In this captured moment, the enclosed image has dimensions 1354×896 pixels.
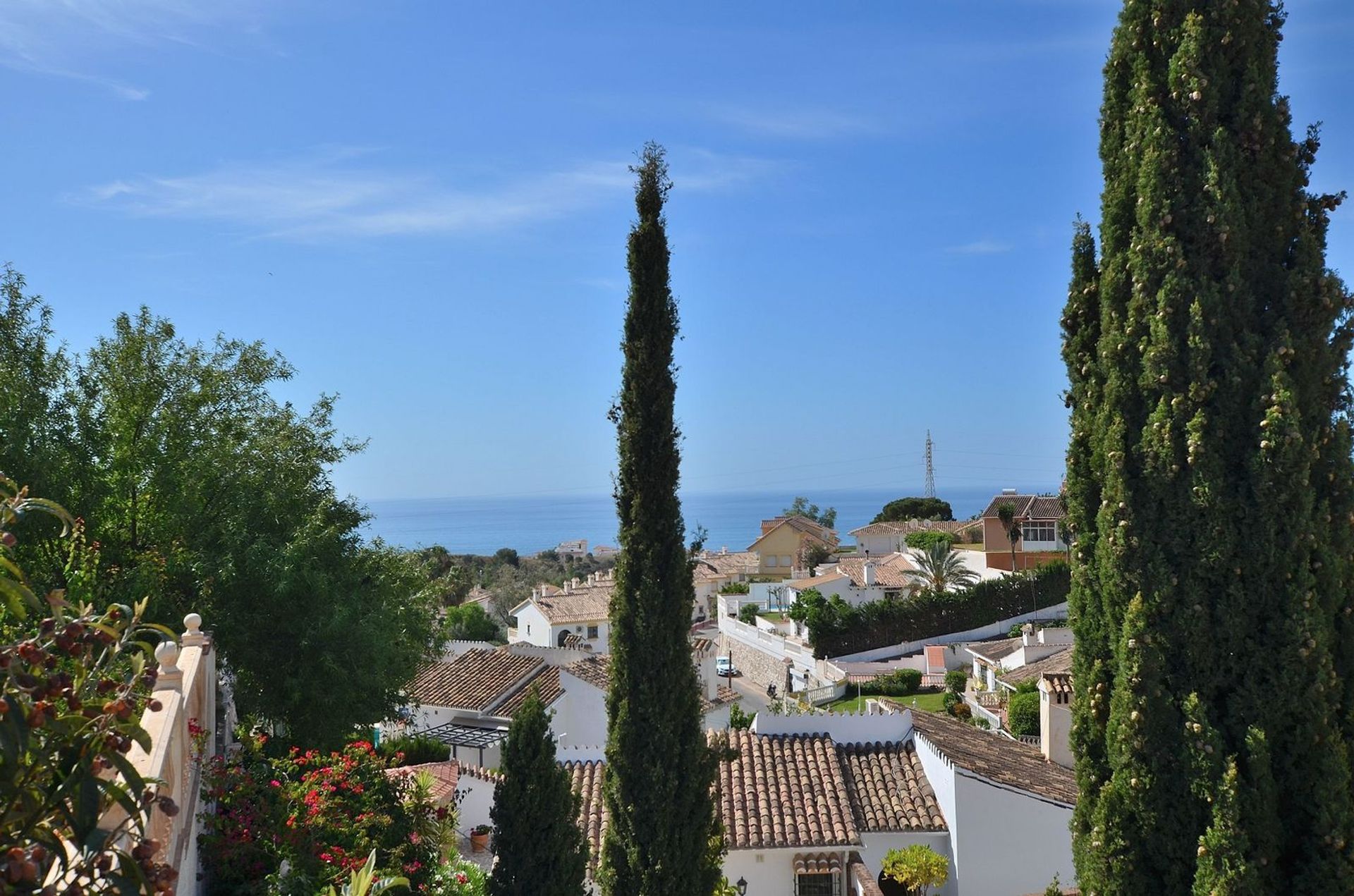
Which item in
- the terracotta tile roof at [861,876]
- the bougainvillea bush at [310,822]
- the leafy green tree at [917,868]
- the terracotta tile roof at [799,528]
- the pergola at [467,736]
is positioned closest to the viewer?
the bougainvillea bush at [310,822]

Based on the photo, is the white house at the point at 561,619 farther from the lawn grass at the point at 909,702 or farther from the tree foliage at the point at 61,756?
the tree foliage at the point at 61,756

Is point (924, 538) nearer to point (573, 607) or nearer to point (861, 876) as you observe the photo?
point (573, 607)

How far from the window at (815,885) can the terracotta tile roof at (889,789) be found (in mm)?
863

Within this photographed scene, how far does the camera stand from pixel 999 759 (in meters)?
16.3

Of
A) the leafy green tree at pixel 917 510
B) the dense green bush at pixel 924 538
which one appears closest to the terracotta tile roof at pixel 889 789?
the dense green bush at pixel 924 538

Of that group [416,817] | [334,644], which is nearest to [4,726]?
[416,817]

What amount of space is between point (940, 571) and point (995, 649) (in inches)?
496

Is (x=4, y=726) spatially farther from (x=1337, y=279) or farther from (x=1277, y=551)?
(x=1337, y=279)

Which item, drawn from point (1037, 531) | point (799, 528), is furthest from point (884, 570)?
point (799, 528)

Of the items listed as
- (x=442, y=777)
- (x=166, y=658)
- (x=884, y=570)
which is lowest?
(x=442, y=777)

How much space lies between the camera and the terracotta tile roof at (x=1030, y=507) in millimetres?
59406

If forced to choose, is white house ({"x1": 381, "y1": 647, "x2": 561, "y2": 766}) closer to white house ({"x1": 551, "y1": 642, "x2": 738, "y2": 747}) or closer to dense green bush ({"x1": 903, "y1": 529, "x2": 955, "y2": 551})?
white house ({"x1": 551, "y1": 642, "x2": 738, "y2": 747})

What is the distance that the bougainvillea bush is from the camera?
26.8 ft

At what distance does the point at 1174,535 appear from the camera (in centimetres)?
643
